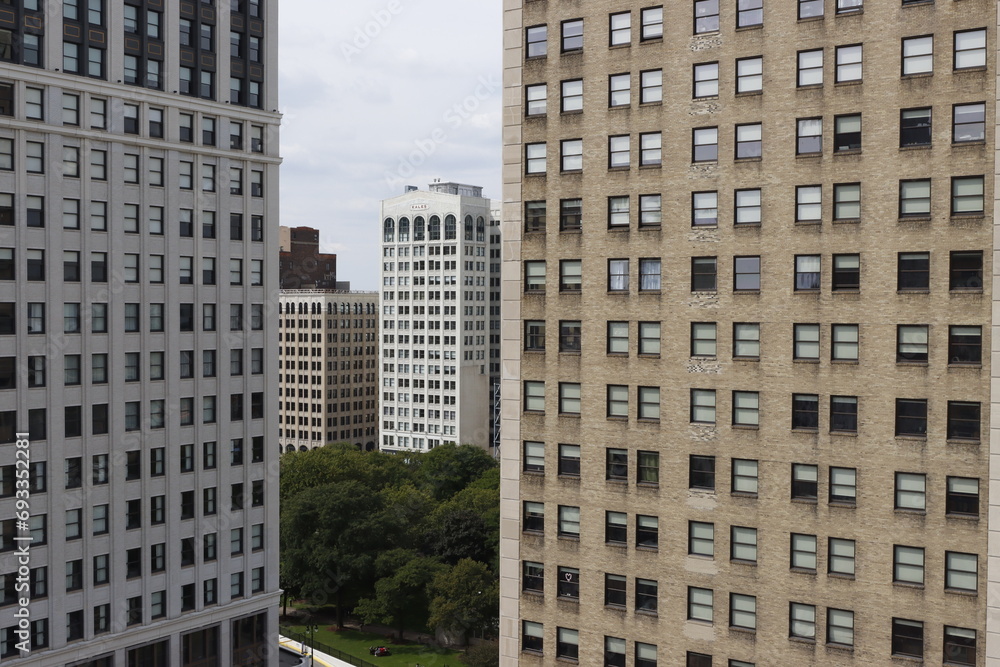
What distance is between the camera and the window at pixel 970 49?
42375 millimetres

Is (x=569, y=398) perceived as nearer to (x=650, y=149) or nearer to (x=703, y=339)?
(x=703, y=339)

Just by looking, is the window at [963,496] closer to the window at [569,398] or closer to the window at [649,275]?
the window at [649,275]

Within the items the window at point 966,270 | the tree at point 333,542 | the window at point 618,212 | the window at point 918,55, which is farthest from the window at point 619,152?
the tree at point 333,542

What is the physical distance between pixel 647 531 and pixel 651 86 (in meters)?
22.2

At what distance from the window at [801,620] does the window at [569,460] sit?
12295mm

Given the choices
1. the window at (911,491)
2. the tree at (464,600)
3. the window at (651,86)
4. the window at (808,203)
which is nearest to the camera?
the window at (911,491)

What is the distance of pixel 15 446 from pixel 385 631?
193ft

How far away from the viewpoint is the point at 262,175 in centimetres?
8362

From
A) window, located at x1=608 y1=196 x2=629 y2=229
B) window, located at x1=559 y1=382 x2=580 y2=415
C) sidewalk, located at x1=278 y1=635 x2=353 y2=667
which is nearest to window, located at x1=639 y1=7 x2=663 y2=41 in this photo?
window, located at x1=608 y1=196 x2=629 y2=229

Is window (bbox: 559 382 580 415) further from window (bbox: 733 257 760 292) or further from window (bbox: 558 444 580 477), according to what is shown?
window (bbox: 733 257 760 292)

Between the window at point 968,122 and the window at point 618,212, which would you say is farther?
the window at point 618,212

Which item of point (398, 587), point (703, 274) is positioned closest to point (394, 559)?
point (398, 587)

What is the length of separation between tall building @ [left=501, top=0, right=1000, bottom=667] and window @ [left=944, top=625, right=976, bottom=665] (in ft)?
0.31

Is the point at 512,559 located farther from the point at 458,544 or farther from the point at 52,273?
the point at 458,544
